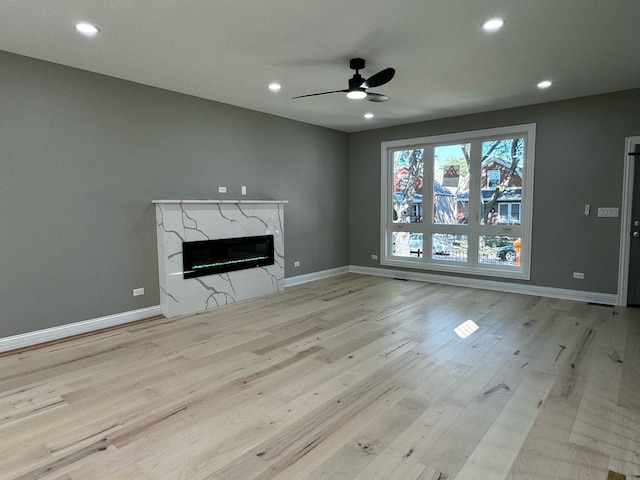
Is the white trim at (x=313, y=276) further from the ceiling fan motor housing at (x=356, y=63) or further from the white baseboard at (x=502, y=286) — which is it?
the ceiling fan motor housing at (x=356, y=63)

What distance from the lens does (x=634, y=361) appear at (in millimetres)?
3119

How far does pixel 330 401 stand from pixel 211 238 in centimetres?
308

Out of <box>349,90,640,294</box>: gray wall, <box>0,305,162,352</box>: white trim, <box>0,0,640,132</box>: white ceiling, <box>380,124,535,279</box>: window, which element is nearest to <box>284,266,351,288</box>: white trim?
<box>380,124,535,279</box>: window

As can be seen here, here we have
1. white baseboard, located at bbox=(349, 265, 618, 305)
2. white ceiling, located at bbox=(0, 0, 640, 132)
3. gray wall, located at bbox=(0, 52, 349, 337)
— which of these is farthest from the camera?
white baseboard, located at bbox=(349, 265, 618, 305)

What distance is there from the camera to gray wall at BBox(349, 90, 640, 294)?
4785 millimetres

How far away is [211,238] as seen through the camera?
4922 mm

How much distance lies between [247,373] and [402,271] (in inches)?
177

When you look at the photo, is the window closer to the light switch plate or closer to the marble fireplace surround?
the light switch plate

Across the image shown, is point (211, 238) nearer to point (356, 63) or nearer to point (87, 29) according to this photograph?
point (87, 29)

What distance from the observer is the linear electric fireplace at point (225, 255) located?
4703 millimetres

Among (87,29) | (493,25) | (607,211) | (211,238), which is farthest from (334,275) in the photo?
(87,29)

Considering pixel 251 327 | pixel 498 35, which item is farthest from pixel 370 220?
pixel 498 35

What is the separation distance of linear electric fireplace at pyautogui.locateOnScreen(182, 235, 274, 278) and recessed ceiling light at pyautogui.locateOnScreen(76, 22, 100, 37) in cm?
238

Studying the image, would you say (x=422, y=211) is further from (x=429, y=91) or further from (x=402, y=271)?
(x=429, y=91)
